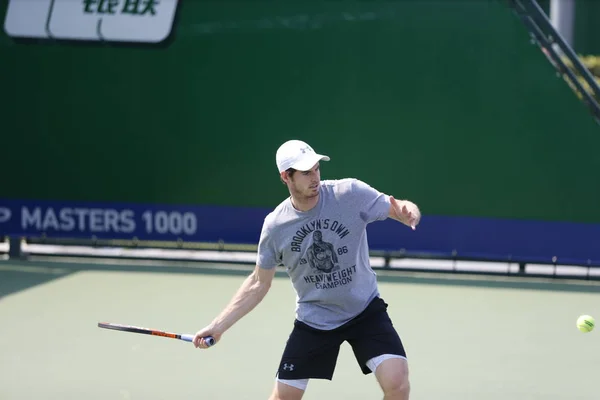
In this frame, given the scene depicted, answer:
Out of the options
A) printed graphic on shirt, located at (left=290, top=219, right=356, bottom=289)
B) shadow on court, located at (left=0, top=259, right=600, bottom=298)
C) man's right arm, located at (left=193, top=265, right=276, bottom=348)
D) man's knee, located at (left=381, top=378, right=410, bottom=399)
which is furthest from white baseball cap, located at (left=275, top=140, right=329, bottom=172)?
shadow on court, located at (left=0, top=259, right=600, bottom=298)

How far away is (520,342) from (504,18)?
3.36 metres

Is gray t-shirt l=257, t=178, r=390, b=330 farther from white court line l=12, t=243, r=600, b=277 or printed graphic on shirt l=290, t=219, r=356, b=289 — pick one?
white court line l=12, t=243, r=600, b=277

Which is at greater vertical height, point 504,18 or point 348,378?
point 504,18

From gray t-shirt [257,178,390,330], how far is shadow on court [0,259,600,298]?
500 cm

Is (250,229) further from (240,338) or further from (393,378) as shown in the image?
(393,378)

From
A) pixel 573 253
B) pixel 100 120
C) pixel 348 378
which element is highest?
pixel 100 120

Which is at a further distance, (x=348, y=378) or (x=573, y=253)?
(x=573, y=253)

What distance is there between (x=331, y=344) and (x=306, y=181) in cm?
82

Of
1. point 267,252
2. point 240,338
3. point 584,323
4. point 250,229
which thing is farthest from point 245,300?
point 250,229

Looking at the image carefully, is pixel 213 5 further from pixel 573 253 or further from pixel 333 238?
pixel 333 238

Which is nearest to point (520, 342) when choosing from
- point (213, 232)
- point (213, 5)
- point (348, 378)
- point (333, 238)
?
point (348, 378)

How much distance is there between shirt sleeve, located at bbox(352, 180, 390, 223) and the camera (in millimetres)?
5074

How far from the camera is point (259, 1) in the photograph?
33.9ft

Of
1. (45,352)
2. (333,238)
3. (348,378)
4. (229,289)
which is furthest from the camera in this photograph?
(229,289)
